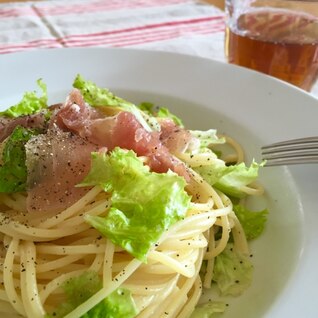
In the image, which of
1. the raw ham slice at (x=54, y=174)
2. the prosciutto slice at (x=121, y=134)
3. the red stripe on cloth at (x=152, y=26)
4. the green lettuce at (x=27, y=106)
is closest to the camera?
the raw ham slice at (x=54, y=174)

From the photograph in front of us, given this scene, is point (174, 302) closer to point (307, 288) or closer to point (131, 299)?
point (131, 299)

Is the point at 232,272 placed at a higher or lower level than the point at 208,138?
lower

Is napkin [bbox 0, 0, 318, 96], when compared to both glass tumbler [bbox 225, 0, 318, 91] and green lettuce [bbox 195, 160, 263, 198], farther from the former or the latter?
green lettuce [bbox 195, 160, 263, 198]

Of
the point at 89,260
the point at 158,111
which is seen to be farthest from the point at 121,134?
the point at 158,111

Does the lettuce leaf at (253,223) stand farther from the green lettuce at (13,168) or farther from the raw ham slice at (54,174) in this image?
the green lettuce at (13,168)

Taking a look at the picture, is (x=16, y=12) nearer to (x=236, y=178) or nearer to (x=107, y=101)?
(x=107, y=101)

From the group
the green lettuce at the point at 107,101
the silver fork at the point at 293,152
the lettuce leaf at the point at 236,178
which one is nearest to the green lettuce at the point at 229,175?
the lettuce leaf at the point at 236,178

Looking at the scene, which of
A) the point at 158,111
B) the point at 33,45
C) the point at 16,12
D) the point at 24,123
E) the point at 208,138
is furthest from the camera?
the point at 16,12

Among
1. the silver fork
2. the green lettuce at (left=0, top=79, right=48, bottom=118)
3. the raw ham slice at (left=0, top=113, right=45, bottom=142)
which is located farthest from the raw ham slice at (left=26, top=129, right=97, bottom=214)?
the silver fork
